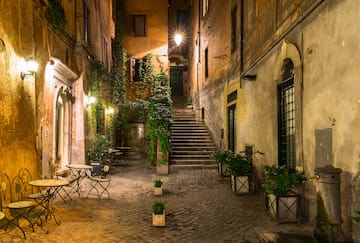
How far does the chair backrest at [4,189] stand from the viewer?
586 centimetres

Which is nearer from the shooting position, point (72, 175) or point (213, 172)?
point (72, 175)

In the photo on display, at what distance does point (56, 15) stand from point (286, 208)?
804cm

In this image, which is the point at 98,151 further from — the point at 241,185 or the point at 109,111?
the point at 241,185

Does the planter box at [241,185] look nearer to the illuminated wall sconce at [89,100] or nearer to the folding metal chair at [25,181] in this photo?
the folding metal chair at [25,181]

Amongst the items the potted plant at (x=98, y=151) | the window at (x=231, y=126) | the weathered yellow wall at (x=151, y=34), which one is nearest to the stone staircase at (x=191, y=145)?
the window at (x=231, y=126)

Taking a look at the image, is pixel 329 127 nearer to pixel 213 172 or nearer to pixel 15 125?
pixel 15 125

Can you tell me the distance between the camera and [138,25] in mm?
23141

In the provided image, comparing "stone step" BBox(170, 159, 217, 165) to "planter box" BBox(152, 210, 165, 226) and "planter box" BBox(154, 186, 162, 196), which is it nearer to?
"planter box" BBox(154, 186, 162, 196)

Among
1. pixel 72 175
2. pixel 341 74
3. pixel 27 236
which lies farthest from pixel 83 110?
pixel 341 74

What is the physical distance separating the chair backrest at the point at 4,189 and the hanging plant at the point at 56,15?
492 centimetres

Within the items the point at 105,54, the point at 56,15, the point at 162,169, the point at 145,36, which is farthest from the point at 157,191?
the point at 145,36

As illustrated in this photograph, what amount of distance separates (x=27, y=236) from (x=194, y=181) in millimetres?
6566

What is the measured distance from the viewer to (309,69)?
604 cm

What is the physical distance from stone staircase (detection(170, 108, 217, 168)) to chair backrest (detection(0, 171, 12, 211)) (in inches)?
318
